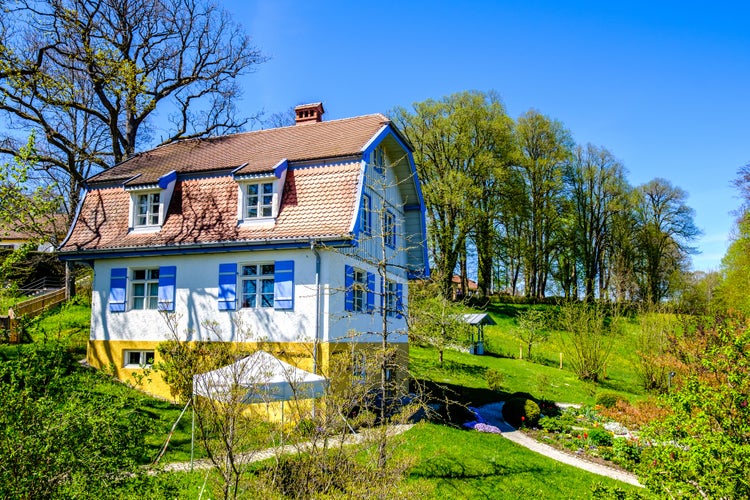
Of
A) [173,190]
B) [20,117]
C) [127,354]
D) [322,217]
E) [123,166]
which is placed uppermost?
[20,117]

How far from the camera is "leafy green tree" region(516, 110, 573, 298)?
4206 cm

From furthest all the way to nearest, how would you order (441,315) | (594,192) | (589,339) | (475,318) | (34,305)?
1. (594,192)
2. (475,318)
3. (589,339)
4. (34,305)
5. (441,315)

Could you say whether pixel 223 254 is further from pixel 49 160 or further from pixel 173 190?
pixel 49 160

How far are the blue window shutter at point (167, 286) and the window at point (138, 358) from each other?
1647 mm

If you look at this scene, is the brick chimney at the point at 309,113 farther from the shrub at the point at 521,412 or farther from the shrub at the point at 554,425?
the shrub at the point at 554,425

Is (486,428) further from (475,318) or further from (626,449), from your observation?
(475,318)

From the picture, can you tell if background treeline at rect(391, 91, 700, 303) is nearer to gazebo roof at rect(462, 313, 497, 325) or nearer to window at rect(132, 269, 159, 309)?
gazebo roof at rect(462, 313, 497, 325)

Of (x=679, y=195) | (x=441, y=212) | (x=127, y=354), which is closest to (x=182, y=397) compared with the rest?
(x=127, y=354)

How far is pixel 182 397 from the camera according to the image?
49.3 feet

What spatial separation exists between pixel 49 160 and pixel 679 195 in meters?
48.0

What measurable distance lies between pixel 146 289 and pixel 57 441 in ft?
40.8

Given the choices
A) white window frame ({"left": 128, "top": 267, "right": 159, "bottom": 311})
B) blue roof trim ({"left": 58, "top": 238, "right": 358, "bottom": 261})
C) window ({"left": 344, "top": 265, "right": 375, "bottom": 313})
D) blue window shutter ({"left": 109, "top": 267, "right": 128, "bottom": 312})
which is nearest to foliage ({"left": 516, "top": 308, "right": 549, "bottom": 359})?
window ({"left": 344, "top": 265, "right": 375, "bottom": 313})

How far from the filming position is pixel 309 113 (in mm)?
21078

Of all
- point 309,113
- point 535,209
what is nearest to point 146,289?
point 309,113
